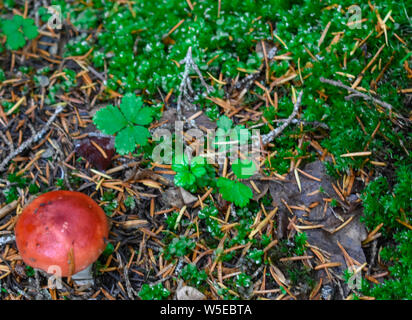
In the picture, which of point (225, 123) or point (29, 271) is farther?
point (225, 123)

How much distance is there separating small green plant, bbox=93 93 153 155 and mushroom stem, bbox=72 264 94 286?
904 millimetres

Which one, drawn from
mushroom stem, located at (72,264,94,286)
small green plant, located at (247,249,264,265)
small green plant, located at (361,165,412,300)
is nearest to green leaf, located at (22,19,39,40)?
mushroom stem, located at (72,264,94,286)

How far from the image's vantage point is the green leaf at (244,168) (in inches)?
118

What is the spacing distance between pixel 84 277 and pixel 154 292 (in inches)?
21.7

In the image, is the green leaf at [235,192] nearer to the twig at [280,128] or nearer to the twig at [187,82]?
the twig at [280,128]

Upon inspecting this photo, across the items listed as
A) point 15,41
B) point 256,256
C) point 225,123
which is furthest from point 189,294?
point 15,41

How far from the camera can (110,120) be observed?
3.06 meters

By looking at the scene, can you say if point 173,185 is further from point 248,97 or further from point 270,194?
point 248,97

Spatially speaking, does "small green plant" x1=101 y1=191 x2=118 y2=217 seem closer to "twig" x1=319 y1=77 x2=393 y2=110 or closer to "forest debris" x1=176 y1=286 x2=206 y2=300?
"forest debris" x1=176 y1=286 x2=206 y2=300

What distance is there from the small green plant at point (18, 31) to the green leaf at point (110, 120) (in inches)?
49.6

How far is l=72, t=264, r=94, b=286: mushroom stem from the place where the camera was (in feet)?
Result: 9.30

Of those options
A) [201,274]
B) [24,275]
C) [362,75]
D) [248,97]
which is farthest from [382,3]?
[24,275]

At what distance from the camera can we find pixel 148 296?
2.72 metres

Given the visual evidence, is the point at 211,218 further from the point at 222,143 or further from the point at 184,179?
the point at 222,143
